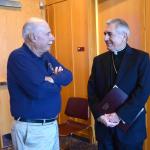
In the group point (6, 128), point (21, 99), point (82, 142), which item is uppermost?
point (21, 99)

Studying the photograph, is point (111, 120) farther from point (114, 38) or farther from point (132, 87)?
point (114, 38)

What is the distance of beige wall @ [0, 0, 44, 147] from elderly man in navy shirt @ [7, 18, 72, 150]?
1.82m

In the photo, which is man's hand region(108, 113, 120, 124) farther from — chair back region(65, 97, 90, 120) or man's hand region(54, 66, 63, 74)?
chair back region(65, 97, 90, 120)

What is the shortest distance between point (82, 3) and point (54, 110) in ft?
7.57

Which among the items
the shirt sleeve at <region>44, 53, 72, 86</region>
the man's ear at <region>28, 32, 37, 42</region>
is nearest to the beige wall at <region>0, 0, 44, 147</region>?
the shirt sleeve at <region>44, 53, 72, 86</region>

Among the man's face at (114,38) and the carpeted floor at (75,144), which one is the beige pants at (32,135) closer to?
the man's face at (114,38)

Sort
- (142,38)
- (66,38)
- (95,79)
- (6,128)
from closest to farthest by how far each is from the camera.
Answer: (95,79), (142,38), (6,128), (66,38)

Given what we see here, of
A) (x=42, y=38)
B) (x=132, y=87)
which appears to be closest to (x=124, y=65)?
(x=132, y=87)

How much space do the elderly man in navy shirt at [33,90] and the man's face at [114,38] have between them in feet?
1.73

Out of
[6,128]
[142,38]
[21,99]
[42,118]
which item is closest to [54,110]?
[42,118]

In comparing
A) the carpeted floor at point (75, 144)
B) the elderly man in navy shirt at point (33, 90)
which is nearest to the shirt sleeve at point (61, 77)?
the elderly man in navy shirt at point (33, 90)

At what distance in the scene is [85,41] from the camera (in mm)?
3764

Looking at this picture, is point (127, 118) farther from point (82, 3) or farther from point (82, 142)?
point (82, 3)

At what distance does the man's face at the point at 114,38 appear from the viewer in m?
2.09
